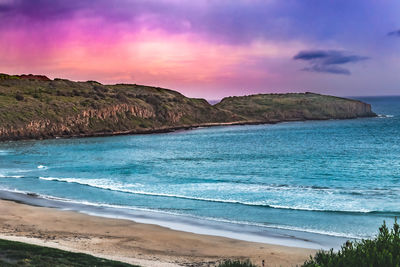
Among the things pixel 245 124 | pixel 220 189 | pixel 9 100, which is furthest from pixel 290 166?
pixel 245 124

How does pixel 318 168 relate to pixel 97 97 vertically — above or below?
below

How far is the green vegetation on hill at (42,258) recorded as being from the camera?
14.4 m

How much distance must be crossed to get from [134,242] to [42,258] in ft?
20.6

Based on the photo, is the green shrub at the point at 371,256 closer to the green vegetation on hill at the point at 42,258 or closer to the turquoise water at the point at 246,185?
the green vegetation on hill at the point at 42,258

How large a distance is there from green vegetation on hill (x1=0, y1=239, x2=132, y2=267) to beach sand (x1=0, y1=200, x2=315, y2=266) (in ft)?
5.55

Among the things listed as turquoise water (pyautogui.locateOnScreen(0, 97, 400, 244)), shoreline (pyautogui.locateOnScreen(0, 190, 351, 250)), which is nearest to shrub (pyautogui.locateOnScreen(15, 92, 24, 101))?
turquoise water (pyautogui.locateOnScreen(0, 97, 400, 244))

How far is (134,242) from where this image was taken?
20.8 meters

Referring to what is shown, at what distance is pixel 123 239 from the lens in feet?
69.8

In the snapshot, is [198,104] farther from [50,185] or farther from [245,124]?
[50,185]

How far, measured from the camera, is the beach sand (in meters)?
17.9

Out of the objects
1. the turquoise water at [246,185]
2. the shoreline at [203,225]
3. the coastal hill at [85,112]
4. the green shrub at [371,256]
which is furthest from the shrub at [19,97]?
the green shrub at [371,256]

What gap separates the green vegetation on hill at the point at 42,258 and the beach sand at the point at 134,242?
1.69m

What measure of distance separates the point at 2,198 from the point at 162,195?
12911mm

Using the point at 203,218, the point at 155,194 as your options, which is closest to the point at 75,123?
the point at 155,194
